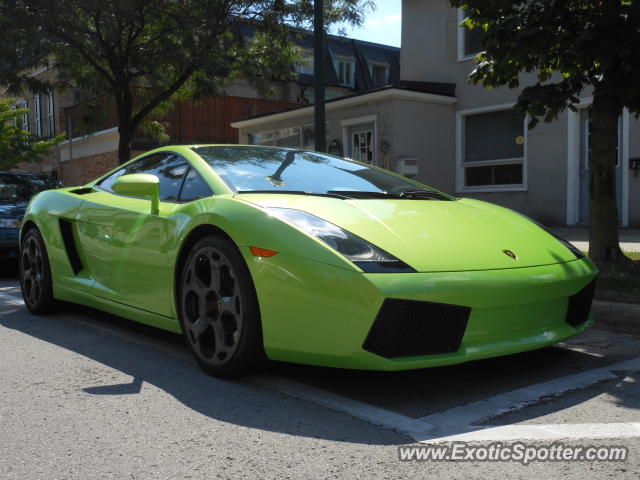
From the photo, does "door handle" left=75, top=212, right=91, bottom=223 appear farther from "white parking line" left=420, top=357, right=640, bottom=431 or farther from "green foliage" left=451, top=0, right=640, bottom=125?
"green foliage" left=451, top=0, right=640, bottom=125

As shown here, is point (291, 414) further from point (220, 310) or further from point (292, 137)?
point (292, 137)

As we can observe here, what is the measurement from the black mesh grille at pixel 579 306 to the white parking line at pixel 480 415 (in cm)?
27

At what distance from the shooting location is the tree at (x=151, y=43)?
36.6 feet

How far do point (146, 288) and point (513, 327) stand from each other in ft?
6.69

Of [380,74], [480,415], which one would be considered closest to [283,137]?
[380,74]

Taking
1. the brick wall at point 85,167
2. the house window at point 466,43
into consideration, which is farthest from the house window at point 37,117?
the house window at point 466,43

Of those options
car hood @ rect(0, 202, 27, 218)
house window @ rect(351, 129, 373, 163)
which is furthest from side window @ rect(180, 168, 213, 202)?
house window @ rect(351, 129, 373, 163)

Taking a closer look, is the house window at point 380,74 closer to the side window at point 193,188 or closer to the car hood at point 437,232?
the side window at point 193,188

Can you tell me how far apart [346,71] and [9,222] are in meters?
22.9

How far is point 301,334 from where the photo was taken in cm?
303

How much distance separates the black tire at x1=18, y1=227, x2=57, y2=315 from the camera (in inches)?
204

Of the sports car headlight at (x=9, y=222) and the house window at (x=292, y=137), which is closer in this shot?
the sports car headlight at (x=9, y=222)

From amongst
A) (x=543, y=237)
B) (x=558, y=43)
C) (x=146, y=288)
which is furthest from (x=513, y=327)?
(x=558, y=43)

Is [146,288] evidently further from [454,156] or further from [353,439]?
[454,156]
